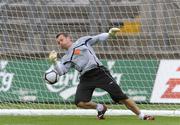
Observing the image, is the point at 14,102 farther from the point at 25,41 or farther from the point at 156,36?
the point at 156,36

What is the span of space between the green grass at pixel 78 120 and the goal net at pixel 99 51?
7.68 ft

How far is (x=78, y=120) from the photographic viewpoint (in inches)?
462

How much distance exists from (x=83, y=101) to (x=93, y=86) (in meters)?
0.32

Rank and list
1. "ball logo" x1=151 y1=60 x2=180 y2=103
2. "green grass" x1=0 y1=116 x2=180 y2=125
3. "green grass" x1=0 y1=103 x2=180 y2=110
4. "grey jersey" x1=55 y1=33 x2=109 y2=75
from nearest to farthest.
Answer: "green grass" x1=0 y1=116 x2=180 y2=125 → "grey jersey" x1=55 y1=33 x2=109 y2=75 → "green grass" x1=0 y1=103 x2=180 y2=110 → "ball logo" x1=151 y1=60 x2=180 y2=103

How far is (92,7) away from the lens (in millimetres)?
14906

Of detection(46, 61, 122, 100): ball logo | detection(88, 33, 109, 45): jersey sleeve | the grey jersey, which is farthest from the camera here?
detection(46, 61, 122, 100): ball logo

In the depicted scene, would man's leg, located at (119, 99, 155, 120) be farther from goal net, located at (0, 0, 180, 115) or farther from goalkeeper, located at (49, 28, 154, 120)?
goal net, located at (0, 0, 180, 115)

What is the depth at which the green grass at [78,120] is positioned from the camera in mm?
11062

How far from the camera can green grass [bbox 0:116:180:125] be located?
11062 millimetres

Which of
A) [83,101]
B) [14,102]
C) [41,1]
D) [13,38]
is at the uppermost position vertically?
[41,1]

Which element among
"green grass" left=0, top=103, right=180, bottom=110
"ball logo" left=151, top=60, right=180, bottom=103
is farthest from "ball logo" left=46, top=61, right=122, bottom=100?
"ball logo" left=151, top=60, right=180, bottom=103

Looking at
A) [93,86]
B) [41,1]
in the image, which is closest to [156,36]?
[41,1]

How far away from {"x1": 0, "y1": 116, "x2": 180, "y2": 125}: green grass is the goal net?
7.68 ft

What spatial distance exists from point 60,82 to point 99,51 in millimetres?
1186
